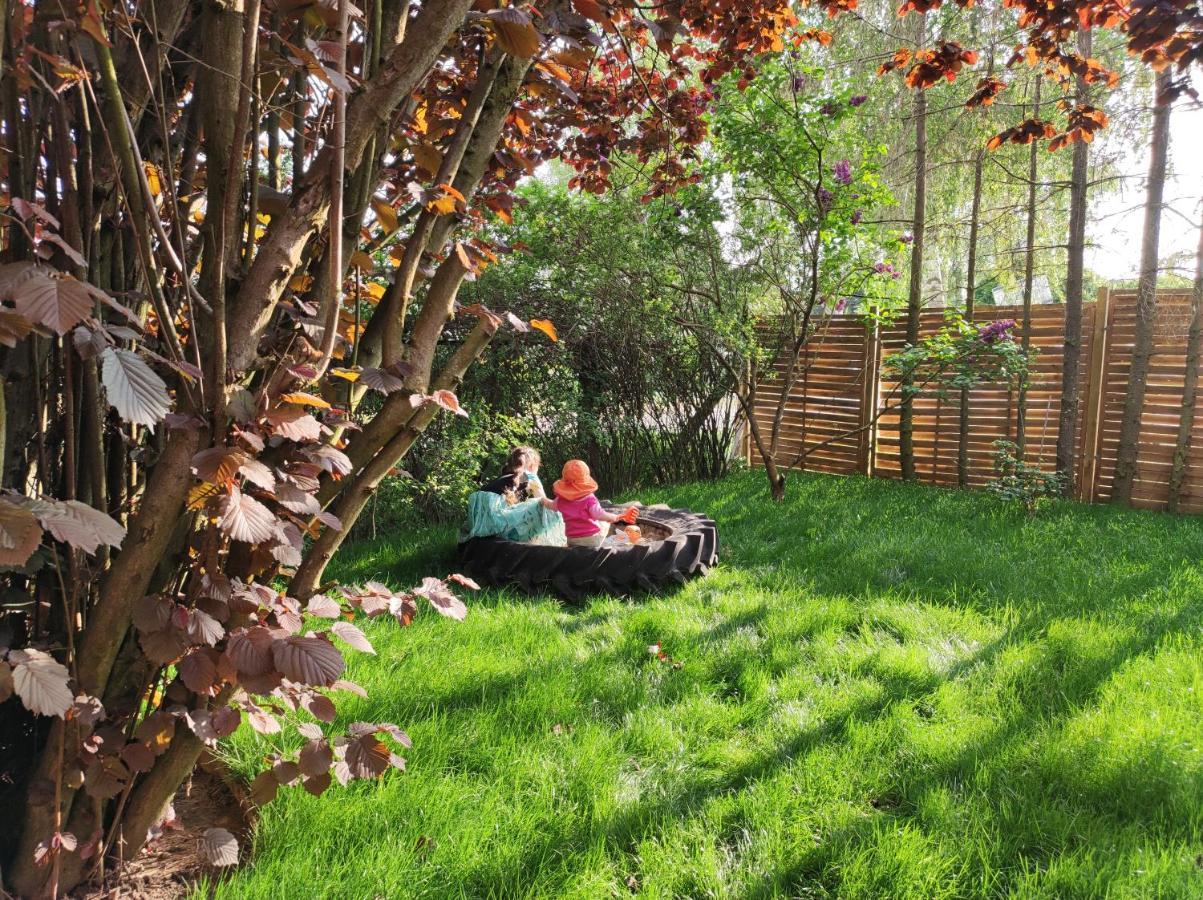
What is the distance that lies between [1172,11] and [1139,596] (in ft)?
9.13

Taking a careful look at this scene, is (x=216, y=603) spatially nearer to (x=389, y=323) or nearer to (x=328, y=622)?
(x=389, y=323)

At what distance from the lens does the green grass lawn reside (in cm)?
174

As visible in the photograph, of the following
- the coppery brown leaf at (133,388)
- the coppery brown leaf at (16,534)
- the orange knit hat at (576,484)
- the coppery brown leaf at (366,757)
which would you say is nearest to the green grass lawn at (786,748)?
the coppery brown leaf at (366,757)

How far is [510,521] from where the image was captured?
4.40m

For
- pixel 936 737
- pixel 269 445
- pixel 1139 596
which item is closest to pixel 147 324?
pixel 269 445

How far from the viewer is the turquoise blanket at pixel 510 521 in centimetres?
439

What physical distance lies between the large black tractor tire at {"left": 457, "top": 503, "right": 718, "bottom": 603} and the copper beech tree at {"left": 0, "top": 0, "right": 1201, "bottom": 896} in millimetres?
2437

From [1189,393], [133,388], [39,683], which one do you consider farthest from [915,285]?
[39,683]

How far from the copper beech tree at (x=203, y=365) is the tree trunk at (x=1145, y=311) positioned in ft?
22.0

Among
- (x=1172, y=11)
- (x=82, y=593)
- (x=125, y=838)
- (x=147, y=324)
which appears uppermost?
(x=1172, y=11)

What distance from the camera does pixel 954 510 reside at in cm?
620

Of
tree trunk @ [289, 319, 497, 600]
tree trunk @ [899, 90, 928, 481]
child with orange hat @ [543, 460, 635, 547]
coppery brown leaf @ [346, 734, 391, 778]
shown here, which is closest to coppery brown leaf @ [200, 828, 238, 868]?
coppery brown leaf @ [346, 734, 391, 778]

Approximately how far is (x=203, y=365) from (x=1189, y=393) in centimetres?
754

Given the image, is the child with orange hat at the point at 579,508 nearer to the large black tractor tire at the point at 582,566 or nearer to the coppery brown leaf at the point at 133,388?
the large black tractor tire at the point at 582,566
